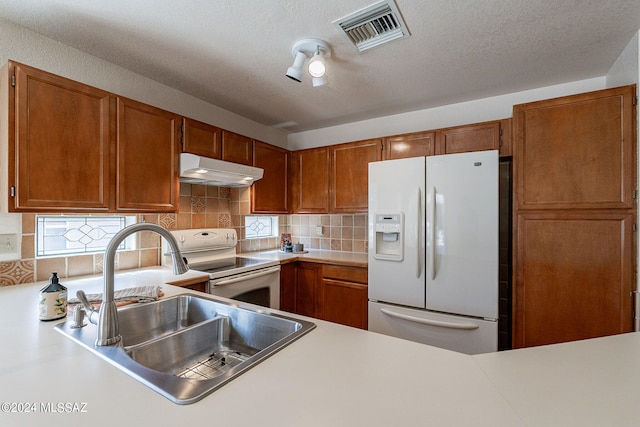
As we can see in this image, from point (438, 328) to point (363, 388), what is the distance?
4.96 ft

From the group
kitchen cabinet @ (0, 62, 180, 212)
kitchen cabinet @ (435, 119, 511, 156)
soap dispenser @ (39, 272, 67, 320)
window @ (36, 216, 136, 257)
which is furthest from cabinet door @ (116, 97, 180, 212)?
kitchen cabinet @ (435, 119, 511, 156)

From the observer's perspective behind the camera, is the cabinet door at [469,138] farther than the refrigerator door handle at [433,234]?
Yes

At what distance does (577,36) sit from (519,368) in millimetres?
1972

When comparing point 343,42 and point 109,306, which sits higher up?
point 343,42

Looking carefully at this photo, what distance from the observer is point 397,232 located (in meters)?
2.07

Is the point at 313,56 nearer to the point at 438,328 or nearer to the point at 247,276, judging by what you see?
the point at 247,276

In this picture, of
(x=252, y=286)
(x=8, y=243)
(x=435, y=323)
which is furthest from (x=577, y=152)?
(x=8, y=243)

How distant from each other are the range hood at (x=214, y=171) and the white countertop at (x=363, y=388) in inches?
53.8

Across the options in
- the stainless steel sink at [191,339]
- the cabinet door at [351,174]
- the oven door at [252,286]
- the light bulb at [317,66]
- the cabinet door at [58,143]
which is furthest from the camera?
the cabinet door at [351,174]

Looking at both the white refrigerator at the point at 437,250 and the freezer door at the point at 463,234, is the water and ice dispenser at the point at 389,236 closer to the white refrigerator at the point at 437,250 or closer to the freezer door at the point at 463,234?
the white refrigerator at the point at 437,250

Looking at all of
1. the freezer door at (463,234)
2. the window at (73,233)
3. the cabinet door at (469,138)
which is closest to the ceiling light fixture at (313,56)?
the freezer door at (463,234)

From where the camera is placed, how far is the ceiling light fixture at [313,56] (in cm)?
166

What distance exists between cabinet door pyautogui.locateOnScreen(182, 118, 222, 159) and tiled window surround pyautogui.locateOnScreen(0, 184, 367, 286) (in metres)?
0.43

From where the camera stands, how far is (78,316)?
1.02 m
